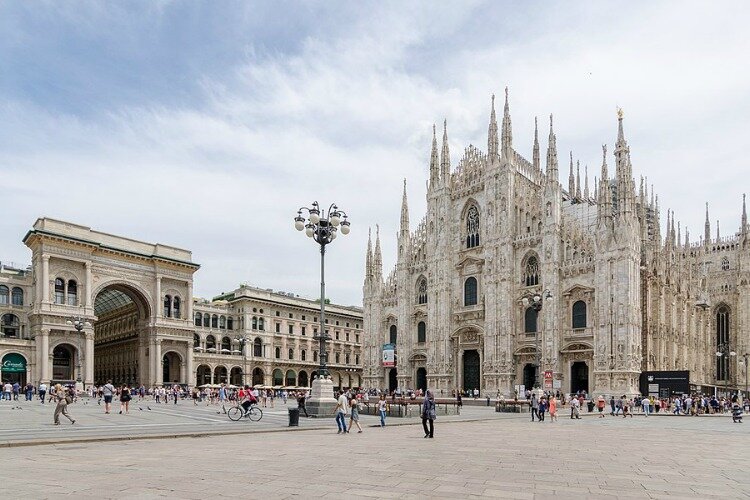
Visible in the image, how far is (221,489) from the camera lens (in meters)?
9.22

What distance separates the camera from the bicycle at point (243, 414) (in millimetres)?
25109

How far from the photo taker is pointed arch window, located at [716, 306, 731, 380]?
74625mm

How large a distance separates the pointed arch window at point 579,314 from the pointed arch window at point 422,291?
55.8 feet

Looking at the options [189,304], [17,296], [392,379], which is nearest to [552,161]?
[392,379]

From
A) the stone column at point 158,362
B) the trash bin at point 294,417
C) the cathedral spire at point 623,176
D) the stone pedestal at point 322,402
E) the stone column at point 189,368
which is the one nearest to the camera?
the trash bin at point 294,417

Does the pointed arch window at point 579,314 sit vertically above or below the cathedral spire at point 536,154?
below

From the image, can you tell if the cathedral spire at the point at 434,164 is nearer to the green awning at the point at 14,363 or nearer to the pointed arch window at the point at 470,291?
the pointed arch window at the point at 470,291

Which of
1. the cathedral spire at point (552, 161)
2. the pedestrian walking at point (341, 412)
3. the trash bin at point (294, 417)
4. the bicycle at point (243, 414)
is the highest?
the cathedral spire at point (552, 161)

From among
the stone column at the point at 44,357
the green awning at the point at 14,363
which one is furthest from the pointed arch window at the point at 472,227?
the green awning at the point at 14,363

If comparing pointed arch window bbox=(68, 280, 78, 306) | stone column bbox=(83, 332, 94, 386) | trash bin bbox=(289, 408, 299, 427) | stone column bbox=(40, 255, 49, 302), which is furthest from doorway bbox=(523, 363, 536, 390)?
stone column bbox=(40, 255, 49, 302)

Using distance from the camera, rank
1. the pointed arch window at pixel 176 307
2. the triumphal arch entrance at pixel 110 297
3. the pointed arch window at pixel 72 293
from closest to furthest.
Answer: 1. the triumphal arch entrance at pixel 110 297
2. the pointed arch window at pixel 72 293
3. the pointed arch window at pixel 176 307

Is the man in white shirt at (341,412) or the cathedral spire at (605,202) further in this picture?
the cathedral spire at (605,202)

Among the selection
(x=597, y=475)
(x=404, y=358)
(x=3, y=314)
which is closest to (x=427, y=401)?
(x=597, y=475)

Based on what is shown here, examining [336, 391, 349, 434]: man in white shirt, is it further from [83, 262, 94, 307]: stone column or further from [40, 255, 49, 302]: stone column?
[83, 262, 94, 307]: stone column
